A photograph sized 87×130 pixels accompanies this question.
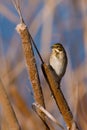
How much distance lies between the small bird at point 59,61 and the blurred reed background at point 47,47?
1 cm

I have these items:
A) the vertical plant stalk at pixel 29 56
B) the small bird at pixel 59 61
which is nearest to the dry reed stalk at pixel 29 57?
the vertical plant stalk at pixel 29 56

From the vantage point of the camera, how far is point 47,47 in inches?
33.7

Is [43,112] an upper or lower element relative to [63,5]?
lower

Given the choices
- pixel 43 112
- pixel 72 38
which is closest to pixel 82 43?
pixel 72 38

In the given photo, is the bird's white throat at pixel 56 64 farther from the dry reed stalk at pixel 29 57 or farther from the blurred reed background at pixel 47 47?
the dry reed stalk at pixel 29 57

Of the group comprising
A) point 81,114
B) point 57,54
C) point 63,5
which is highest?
point 63,5

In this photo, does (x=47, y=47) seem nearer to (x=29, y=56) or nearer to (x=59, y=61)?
(x=59, y=61)

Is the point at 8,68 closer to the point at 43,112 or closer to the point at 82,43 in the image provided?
the point at 82,43

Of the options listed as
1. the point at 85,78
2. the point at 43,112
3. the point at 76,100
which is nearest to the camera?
the point at 43,112

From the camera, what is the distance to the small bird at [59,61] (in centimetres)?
80

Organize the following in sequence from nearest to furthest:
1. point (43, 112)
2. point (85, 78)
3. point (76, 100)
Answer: point (43, 112) → point (76, 100) → point (85, 78)

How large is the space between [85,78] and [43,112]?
0.88 feet

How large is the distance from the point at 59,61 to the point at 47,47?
4 centimetres

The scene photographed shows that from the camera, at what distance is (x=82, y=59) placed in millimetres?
839
